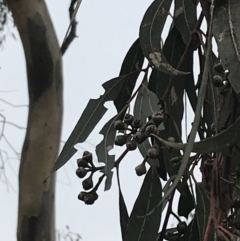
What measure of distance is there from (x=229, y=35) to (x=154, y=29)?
0.18 m

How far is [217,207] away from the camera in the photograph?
0.47 m

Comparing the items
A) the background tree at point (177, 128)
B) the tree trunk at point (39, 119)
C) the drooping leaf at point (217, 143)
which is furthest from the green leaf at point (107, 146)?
the tree trunk at point (39, 119)

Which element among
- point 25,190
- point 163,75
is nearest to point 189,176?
point 163,75

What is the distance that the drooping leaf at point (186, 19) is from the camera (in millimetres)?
645

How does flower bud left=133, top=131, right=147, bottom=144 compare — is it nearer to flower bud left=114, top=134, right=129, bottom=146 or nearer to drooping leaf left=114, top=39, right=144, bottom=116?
flower bud left=114, top=134, right=129, bottom=146

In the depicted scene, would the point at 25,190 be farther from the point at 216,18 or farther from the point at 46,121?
the point at 216,18

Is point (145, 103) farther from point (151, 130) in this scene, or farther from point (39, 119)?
point (39, 119)

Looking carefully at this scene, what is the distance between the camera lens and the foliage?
0.43m

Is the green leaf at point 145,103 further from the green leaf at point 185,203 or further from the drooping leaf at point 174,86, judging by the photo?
the green leaf at point 185,203

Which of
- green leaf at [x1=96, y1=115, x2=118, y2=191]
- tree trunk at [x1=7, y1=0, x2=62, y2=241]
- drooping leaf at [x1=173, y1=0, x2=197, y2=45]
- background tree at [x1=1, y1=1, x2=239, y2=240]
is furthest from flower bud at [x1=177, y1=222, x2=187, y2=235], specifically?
tree trunk at [x1=7, y1=0, x2=62, y2=241]

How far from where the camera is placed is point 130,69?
2.43 ft

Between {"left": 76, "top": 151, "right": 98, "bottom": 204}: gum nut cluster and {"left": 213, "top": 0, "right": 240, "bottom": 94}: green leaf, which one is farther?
{"left": 76, "top": 151, "right": 98, "bottom": 204}: gum nut cluster

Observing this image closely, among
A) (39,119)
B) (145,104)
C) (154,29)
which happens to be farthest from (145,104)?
(39,119)

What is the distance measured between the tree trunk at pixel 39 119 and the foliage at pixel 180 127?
0.64 metres
